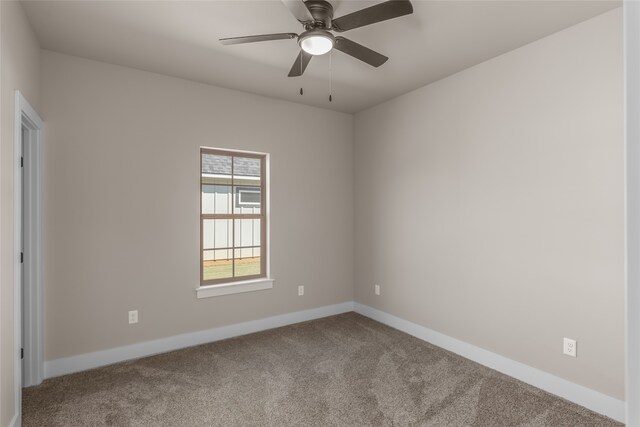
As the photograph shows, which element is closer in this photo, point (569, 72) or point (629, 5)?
point (629, 5)

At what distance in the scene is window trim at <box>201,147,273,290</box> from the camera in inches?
151

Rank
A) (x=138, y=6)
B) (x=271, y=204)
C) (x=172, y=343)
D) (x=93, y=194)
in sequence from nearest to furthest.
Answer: (x=138, y=6), (x=93, y=194), (x=172, y=343), (x=271, y=204)

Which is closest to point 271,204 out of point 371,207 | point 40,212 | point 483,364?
point 371,207

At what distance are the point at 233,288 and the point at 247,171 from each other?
137 cm

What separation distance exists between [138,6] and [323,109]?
2.58 m

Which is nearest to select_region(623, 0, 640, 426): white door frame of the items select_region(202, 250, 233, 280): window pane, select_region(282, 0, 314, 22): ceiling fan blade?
select_region(282, 0, 314, 22): ceiling fan blade

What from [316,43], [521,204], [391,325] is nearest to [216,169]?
[316,43]

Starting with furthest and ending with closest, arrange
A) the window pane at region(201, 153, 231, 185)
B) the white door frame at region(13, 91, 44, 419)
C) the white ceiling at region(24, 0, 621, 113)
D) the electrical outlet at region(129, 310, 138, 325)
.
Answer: the window pane at region(201, 153, 231, 185), the electrical outlet at region(129, 310, 138, 325), the white door frame at region(13, 91, 44, 419), the white ceiling at region(24, 0, 621, 113)

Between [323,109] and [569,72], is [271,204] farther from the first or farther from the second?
[569,72]

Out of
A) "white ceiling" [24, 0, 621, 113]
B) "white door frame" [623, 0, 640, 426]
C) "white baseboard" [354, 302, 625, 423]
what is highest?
"white ceiling" [24, 0, 621, 113]

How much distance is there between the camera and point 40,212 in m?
2.94

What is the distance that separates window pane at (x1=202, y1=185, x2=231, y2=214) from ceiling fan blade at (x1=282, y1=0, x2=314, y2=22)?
237 cm

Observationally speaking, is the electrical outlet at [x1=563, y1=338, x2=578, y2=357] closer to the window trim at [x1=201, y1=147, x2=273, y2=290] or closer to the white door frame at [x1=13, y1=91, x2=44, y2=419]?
the window trim at [x1=201, y1=147, x2=273, y2=290]

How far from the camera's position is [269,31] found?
8.90ft
